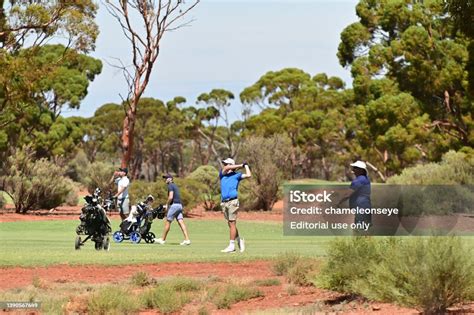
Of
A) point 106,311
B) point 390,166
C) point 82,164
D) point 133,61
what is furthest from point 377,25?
point 106,311

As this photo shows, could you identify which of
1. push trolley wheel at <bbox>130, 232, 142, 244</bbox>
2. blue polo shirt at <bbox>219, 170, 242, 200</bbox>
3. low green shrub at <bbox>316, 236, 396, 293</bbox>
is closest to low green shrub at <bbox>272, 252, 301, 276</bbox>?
low green shrub at <bbox>316, 236, 396, 293</bbox>

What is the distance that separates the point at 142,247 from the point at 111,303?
31.2 feet

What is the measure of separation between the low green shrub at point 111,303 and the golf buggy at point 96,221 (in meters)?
6.18

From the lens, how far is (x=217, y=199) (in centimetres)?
5116

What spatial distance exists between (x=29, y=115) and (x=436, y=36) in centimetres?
2724

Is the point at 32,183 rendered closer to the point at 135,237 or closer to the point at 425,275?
the point at 135,237

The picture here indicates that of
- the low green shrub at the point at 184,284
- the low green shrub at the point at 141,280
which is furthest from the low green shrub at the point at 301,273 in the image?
the low green shrub at the point at 141,280

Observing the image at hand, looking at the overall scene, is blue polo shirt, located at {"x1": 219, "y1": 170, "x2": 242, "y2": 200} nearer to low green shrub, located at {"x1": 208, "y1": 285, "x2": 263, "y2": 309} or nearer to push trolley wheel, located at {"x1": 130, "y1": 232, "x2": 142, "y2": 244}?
push trolley wheel, located at {"x1": 130, "y1": 232, "x2": 142, "y2": 244}

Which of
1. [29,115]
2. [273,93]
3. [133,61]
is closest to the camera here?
[133,61]

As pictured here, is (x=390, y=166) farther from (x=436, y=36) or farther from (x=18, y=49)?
(x=18, y=49)

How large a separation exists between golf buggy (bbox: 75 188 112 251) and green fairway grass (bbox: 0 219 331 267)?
0.32 m

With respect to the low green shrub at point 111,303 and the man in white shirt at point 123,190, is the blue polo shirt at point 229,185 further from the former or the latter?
the low green shrub at point 111,303

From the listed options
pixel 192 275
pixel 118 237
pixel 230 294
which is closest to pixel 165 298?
pixel 230 294

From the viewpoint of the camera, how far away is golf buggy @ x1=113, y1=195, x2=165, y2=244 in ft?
80.8
